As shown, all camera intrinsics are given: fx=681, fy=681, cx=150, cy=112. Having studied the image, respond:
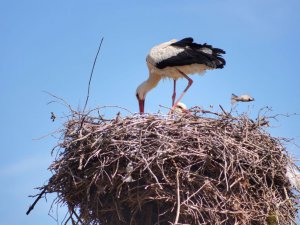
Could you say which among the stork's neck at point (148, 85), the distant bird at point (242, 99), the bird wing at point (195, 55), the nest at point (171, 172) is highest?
the stork's neck at point (148, 85)

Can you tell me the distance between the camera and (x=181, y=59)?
32.8 ft

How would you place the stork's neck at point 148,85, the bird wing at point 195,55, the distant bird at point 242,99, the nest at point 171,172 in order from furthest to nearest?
the stork's neck at point 148,85 → the bird wing at point 195,55 → the distant bird at point 242,99 → the nest at point 171,172

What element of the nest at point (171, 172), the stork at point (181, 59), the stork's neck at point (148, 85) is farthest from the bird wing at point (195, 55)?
the nest at point (171, 172)

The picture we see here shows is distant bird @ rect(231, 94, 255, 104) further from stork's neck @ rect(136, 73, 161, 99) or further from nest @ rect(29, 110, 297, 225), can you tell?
stork's neck @ rect(136, 73, 161, 99)

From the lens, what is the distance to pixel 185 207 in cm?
742

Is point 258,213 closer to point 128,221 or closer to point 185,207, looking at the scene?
point 185,207

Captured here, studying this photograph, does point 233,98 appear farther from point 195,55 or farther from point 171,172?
point 171,172

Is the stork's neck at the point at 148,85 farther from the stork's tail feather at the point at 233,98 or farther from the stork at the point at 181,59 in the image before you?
the stork's tail feather at the point at 233,98

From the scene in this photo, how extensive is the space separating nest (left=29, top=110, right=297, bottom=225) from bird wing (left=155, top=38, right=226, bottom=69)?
1.80m

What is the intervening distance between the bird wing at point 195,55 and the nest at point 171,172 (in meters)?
1.80

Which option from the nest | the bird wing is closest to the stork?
the bird wing

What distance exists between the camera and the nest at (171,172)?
24.6 feet

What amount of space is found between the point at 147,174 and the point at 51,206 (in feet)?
4.07

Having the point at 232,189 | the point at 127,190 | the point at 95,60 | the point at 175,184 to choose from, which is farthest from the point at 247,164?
the point at 95,60
